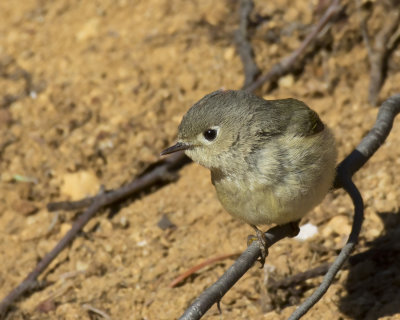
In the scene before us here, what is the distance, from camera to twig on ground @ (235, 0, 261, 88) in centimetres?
647

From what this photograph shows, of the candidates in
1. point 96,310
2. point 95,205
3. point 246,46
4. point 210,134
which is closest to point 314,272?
point 210,134

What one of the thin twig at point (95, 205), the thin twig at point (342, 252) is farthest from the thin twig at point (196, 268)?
the thin twig at point (342, 252)

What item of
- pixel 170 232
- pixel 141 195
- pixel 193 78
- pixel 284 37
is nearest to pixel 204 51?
pixel 193 78

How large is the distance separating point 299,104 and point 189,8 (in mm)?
3306

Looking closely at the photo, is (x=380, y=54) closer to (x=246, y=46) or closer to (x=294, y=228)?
(x=246, y=46)

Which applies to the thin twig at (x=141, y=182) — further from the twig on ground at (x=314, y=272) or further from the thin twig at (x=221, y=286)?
the thin twig at (x=221, y=286)

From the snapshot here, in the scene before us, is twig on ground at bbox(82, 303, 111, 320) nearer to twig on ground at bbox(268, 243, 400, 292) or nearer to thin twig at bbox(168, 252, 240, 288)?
thin twig at bbox(168, 252, 240, 288)

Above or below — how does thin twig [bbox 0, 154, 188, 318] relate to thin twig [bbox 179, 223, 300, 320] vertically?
above

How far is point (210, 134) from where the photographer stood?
3.84 metres

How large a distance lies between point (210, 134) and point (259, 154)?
0.34m

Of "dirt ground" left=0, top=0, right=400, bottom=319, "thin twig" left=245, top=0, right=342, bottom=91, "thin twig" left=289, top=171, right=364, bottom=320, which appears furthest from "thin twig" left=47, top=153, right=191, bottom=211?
"thin twig" left=289, top=171, right=364, bottom=320

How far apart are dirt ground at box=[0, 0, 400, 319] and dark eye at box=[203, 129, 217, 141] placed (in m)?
1.31

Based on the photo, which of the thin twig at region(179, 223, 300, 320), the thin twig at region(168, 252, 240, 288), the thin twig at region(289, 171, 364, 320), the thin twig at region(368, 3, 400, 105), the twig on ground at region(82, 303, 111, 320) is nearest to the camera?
the thin twig at region(179, 223, 300, 320)

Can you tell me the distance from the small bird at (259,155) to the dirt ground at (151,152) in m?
1.06
